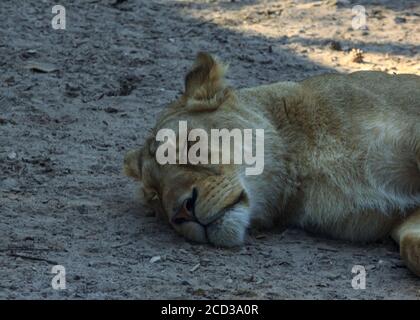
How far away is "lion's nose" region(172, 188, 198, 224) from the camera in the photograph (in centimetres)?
486

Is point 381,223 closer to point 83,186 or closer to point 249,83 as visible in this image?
point 83,186

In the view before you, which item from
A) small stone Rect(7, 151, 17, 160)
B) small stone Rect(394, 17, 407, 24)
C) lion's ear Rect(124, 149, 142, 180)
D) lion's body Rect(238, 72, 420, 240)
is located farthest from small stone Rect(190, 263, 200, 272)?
small stone Rect(394, 17, 407, 24)

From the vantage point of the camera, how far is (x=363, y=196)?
5148 millimetres

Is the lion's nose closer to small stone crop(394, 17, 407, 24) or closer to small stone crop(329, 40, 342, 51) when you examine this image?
small stone crop(329, 40, 342, 51)

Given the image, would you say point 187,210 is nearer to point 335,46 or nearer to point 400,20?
point 335,46

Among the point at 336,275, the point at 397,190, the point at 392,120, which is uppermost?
the point at 392,120

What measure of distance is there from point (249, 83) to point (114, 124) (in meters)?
1.33

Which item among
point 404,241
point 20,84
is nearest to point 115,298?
point 404,241

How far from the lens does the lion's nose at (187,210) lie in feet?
15.9

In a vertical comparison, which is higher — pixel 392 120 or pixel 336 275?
pixel 392 120

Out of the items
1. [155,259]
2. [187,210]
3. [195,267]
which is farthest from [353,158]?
[155,259]

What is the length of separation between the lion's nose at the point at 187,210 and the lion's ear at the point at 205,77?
89 cm

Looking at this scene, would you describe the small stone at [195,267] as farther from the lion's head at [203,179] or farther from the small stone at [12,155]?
the small stone at [12,155]

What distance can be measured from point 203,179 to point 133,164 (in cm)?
88
